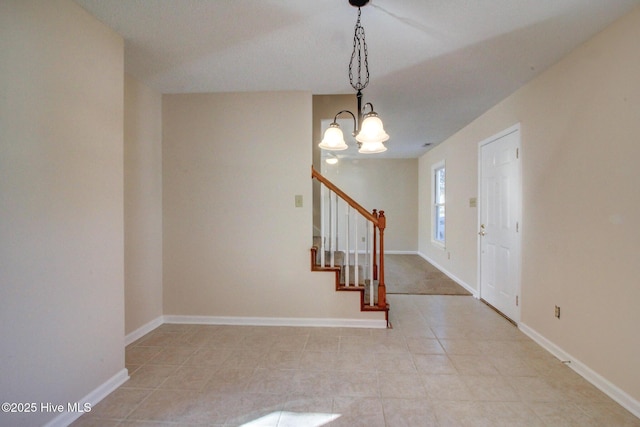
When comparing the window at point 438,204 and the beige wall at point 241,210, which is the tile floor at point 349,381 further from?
the window at point 438,204

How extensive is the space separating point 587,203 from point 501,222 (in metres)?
1.26

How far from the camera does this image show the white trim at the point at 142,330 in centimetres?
269

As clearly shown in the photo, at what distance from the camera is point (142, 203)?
2883 mm

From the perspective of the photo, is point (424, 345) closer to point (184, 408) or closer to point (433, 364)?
point (433, 364)

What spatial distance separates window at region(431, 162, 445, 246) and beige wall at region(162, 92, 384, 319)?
3.74 metres

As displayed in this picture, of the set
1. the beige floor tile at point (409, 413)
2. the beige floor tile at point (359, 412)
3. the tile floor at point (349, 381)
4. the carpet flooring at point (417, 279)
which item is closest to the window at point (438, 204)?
the carpet flooring at point (417, 279)

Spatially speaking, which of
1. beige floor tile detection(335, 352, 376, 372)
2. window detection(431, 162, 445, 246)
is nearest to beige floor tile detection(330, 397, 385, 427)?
beige floor tile detection(335, 352, 376, 372)

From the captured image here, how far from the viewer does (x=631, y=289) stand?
71.0 inches

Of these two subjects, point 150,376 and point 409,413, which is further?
point 150,376

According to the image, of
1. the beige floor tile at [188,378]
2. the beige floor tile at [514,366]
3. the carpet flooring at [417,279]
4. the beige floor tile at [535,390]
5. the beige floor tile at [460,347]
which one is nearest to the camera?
the beige floor tile at [535,390]

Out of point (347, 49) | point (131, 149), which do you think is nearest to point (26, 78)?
point (131, 149)

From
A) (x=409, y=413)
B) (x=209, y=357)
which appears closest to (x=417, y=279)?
(x=409, y=413)

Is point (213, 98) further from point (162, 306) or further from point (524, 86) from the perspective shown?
point (524, 86)

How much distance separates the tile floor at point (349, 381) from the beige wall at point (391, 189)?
447 centimetres
